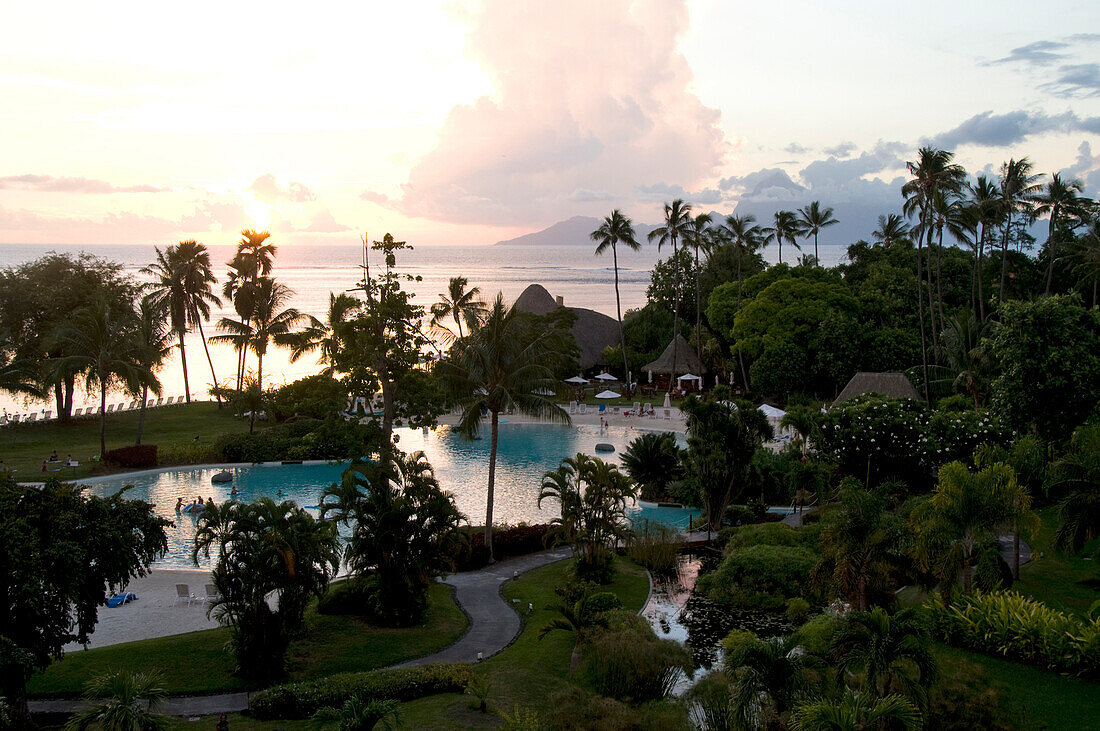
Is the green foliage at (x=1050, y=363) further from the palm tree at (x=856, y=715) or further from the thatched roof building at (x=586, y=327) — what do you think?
the thatched roof building at (x=586, y=327)

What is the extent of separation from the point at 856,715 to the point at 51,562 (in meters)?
11.5

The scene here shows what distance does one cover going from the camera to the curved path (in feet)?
41.4

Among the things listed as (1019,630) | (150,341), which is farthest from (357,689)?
(150,341)

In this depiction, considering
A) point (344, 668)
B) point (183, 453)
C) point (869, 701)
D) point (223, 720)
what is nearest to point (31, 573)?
point (223, 720)

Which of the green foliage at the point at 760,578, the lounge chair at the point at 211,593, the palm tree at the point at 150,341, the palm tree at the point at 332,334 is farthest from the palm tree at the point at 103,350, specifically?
the green foliage at the point at 760,578

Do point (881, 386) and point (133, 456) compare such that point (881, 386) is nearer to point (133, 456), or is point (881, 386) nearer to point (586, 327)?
point (586, 327)

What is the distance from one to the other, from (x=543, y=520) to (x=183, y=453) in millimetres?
16441

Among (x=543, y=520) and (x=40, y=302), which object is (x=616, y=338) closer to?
(x=543, y=520)

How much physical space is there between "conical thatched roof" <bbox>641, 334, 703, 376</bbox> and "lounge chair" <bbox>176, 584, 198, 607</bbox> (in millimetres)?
34552

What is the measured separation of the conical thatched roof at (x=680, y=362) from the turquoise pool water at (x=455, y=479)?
1052cm

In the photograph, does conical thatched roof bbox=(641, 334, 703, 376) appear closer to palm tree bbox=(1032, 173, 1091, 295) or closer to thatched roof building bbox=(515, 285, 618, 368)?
thatched roof building bbox=(515, 285, 618, 368)

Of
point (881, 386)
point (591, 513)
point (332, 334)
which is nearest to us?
point (591, 513)

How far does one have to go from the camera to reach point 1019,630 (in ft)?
47.3

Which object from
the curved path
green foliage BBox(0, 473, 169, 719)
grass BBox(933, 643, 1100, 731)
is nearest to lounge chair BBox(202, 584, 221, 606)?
green foliage BBox(0, 473, 169, 719)
